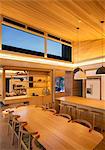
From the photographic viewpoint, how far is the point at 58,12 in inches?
189

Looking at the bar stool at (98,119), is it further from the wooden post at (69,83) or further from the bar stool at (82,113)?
the wooden post at (69,83)

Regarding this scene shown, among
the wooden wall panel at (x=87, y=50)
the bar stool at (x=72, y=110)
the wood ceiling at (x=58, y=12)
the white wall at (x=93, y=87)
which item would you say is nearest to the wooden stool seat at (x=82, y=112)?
the bar stool at (x=72, y=110)

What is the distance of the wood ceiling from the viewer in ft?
13.6

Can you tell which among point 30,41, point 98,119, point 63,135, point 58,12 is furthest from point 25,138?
point 30,41

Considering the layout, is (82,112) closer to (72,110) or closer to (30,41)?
(72,110)

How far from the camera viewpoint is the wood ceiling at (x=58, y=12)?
4.14 m

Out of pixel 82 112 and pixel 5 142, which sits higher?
pixel 82 112

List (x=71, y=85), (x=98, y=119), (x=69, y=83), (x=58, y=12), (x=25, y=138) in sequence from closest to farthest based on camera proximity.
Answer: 1. (x=25, y=138)
2. (x=58, y=12)
3. (x=98, y=119)
4. (x=71, y=85)
5. (x=69, y=83)

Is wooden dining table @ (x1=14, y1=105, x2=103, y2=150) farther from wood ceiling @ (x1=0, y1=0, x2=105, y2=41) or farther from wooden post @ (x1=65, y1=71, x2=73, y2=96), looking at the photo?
wooden post @ (x1=65, y1=71, x2=73, y2=96)

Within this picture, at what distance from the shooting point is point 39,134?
8.56ft

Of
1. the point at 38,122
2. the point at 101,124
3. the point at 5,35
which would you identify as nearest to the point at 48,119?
the point at 38,122

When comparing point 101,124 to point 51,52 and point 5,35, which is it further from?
point 5,35

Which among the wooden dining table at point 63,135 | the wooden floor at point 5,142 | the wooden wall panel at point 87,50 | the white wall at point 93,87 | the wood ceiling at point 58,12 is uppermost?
the wood ceiling at point 58,12

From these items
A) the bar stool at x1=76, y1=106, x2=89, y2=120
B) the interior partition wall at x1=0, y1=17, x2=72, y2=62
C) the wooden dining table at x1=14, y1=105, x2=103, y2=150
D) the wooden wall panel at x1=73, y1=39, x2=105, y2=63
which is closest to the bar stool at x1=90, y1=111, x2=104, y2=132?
the bar stool at x1=76, y1=106, x2=89, y2=120
